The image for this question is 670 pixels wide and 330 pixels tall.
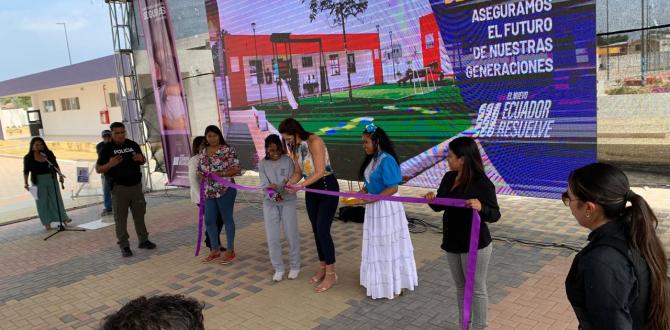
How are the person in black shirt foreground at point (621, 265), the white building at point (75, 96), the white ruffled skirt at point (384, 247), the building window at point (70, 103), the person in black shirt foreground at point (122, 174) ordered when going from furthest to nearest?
the building window at point (70, 103)
the white building at point (75, 96)
the person in black shirt foreground at point (122, 174)
the white ruffled skirt at point (384, 247)
the person in black shirt foreground at point (621, 265)

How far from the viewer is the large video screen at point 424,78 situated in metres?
4.40

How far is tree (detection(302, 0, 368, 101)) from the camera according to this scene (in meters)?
6.16

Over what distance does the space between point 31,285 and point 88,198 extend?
19.3 feet

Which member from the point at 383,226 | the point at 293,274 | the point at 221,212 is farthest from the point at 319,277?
the point at 221,212

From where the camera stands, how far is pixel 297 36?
7059 mm

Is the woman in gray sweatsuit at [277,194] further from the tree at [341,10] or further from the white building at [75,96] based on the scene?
the white building at [75,96]

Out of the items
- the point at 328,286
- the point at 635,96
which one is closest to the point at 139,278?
the point at 328,286

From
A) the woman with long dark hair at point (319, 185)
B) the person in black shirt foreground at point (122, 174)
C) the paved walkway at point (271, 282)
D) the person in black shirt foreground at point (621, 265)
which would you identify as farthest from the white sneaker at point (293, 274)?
the person in black shirt foreground at point (621, 265)

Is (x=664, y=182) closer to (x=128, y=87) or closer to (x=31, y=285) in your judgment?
(x=31, y=285)

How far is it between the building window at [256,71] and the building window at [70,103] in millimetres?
29293

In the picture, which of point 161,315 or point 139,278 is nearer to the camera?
point 161,315

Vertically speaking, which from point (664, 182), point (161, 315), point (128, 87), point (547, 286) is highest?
point (128, 87)

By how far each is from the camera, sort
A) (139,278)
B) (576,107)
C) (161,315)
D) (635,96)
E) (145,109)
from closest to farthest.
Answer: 1. (161,315)
2. (635,96)
3. (576,107)
4. (139,278)
5. (145,109)

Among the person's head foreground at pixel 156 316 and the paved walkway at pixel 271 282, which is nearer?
the person's head foreground at pixel 156 316
